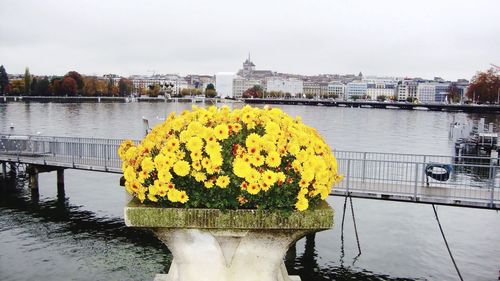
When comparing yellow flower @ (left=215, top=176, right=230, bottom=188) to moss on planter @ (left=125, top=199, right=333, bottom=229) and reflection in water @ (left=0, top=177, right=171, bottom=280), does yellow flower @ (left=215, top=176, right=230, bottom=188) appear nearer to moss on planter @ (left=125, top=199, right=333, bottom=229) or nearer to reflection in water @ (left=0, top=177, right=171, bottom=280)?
moss on planter @ (left=125, top=199, right=333, bottom=229)

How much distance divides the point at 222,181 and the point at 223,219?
0.36 meters

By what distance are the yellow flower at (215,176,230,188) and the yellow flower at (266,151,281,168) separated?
43cm

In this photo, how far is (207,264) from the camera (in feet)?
15.8

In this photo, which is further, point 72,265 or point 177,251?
point 72,265

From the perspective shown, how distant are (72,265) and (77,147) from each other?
32.8 ft

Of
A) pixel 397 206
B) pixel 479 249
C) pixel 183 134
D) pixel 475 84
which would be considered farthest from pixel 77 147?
pixel 475 84

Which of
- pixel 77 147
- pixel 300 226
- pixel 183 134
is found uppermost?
pixel 183 134

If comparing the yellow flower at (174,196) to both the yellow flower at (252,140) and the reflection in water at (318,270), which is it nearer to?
the yellow flower at (252,140)

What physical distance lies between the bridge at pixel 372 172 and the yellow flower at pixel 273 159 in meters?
13.2

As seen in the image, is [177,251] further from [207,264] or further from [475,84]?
[475,84]

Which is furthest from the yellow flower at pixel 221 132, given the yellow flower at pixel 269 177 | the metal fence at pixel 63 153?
the metal fence at pixel 63 153

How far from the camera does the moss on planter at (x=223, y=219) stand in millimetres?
4688

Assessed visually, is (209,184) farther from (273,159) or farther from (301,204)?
(301,204)

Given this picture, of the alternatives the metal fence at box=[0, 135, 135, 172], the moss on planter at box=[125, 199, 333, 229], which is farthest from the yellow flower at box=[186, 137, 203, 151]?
the metal fence at box=[0, 135, 135, 172]
